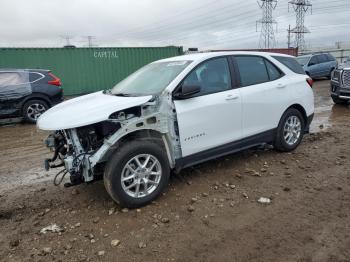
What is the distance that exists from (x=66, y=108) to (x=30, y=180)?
5.37 ft

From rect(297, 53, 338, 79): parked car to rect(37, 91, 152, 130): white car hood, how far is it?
16666 mm

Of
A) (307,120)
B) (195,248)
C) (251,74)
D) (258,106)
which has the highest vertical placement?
(251,74)

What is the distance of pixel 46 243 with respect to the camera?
3234 mm

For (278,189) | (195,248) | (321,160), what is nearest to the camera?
(195,248)

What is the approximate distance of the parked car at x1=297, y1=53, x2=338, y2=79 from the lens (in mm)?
18486

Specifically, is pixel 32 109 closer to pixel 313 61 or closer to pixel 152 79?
pixel 152 79

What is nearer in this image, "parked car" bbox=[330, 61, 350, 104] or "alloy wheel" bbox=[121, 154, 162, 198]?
"alloy wheel" bbox=[121, 154, 162, 198]

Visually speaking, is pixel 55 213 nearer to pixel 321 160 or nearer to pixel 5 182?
pixel 5 182

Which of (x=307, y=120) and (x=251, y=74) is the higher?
(x=251, y=74)

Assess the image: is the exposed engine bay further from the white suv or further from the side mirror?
the side mirror

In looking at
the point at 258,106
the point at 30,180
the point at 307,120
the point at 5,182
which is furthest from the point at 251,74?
the point at 5,182

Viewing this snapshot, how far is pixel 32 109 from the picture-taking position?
9633 mm

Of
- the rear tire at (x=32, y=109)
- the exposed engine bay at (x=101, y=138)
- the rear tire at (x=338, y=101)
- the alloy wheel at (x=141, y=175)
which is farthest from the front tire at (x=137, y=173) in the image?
the rear tire at (x=338, y=101)

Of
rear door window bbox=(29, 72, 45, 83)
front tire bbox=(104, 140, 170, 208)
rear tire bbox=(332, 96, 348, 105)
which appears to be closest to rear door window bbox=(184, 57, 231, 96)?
front tire bbox=(104, 140, 170, 208)
